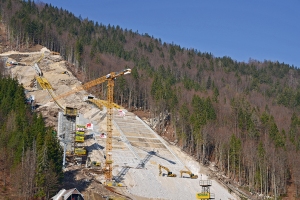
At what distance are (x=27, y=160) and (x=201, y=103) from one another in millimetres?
53396

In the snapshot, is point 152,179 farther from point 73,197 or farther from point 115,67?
point 115,67

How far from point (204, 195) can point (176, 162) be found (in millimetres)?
27323

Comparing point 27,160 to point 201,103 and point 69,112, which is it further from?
point 201,103

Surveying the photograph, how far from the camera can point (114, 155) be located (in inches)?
3167

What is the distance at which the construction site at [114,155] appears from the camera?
69000 mm

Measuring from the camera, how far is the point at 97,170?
7344cm

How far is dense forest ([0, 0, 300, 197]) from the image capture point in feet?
274

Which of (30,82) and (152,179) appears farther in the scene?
(30,82)

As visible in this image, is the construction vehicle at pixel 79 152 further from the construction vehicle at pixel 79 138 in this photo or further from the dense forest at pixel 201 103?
the dense forest at pixel 201 103

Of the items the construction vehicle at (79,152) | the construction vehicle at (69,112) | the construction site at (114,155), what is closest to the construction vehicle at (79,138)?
the construction site at (114,155)

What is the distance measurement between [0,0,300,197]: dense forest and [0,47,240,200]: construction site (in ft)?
18.1

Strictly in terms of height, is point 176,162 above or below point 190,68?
below

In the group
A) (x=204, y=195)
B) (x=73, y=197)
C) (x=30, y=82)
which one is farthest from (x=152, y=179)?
(x=30, y=82)

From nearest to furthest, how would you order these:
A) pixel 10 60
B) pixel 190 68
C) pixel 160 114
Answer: pixel 160 114, pixel 10 60, pixel 190 68
